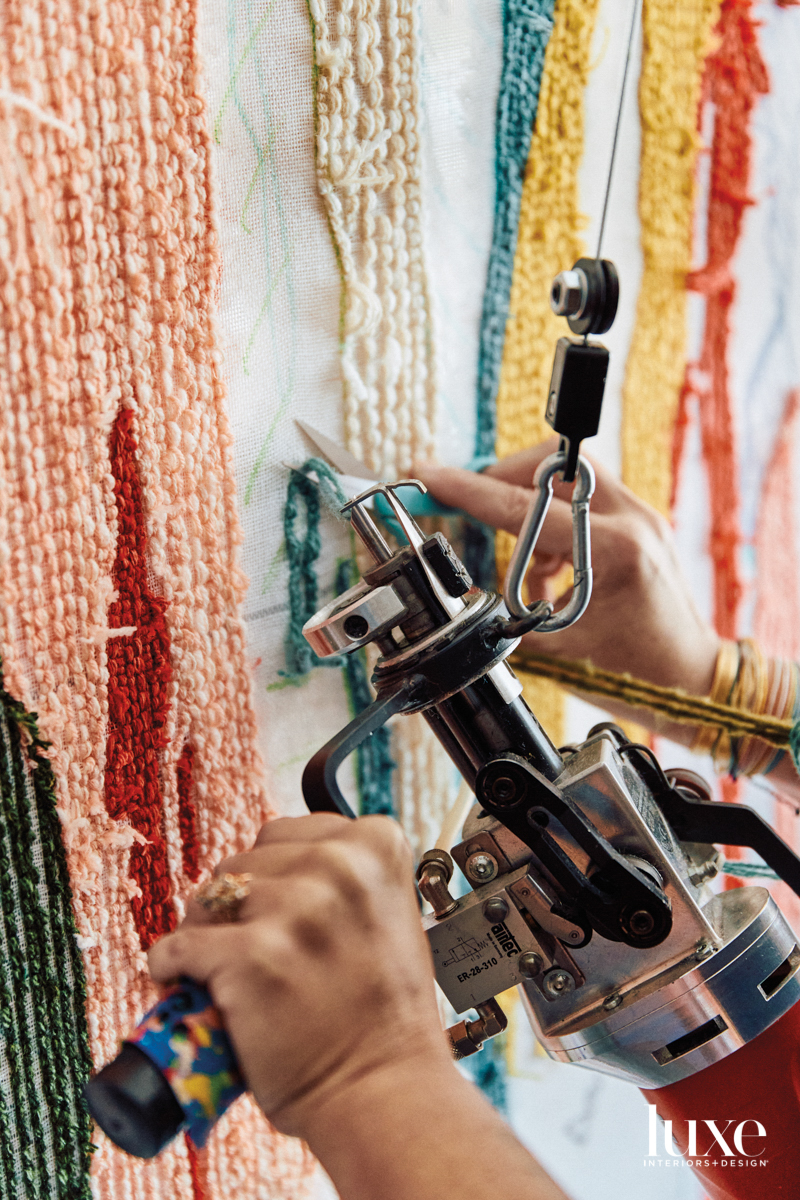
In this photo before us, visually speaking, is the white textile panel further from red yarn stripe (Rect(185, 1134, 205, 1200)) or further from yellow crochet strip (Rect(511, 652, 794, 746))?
red yarn stripe (Rect(185, 1134, 205, 1200))

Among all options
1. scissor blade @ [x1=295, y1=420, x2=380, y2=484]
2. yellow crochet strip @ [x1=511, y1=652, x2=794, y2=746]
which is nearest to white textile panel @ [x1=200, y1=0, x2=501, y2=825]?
scissor blade @ [x1=295, y1=420, x2=380, y2=484]

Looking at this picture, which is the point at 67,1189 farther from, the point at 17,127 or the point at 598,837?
the point at 17,127

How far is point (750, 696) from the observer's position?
0.75 meters

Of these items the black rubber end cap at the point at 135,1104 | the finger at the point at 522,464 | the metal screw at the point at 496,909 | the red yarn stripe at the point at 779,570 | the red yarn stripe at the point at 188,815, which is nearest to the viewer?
the black rubber end cap at the point at 135,1104

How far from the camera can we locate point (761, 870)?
772 millimetres

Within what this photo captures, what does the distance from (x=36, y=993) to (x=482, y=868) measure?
266 mm

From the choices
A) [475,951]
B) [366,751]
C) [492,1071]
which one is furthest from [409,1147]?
[492,1071]

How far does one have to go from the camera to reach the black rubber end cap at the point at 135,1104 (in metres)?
0.33

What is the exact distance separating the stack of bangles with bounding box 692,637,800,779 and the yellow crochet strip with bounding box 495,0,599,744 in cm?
22

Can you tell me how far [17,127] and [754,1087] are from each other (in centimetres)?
64

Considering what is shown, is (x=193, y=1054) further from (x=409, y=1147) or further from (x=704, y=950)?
(x=704, y=950)

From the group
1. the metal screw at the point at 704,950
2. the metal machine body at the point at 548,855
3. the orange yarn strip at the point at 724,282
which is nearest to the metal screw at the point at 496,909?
the metal machine body at the point at 548,855

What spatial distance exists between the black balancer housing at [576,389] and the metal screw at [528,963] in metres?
0.25

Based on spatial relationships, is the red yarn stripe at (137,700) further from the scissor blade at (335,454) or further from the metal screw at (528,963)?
the metal screw at (528,963)
